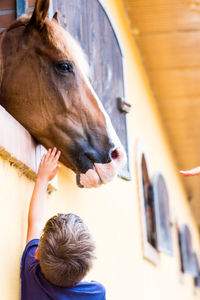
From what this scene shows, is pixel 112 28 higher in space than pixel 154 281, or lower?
higher

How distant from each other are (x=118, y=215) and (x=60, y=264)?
68.6 inches

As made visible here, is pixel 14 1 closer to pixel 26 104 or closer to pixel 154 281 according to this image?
pixel 26 104

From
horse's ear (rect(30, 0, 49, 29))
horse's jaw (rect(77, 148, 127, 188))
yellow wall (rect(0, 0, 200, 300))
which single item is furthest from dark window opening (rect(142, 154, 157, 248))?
horse's ear (rect(30, 0, 49, 29))

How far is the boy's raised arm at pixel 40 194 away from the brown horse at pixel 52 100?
0.20ft

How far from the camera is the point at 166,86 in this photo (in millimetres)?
5961

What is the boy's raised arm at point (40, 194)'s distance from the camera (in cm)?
183

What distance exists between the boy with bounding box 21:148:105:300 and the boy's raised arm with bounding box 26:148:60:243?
102 millimetres

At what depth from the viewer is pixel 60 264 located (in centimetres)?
156

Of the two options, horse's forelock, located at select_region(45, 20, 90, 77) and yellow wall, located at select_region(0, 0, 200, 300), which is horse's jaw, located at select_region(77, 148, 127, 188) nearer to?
yellow wall, located at select_region(0, 0, 200, 300)

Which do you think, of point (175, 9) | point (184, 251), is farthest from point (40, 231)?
point (184, 251)

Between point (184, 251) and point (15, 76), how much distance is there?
19.0 feet

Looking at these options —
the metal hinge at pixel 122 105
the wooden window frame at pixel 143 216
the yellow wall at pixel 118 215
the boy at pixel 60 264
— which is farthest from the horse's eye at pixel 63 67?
the wooden window frame at pixel 143 216

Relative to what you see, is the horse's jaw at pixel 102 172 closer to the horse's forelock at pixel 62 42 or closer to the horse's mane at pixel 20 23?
the horse's forelock at pixel 62 42

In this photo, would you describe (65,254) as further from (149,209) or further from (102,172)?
(149,209)
